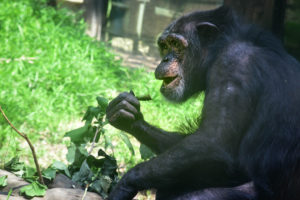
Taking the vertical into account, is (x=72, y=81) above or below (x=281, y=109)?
below

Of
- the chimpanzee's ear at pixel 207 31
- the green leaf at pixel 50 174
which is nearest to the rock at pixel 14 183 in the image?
the green leaf at pixel 50 174

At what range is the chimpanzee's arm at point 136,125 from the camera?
379cm

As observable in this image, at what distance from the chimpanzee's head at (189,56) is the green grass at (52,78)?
1.23 meters

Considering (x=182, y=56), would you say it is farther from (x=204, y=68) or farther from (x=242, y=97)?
(x=242, y=97)

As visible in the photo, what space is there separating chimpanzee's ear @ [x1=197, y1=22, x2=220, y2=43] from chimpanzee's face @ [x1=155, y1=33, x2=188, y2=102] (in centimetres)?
16

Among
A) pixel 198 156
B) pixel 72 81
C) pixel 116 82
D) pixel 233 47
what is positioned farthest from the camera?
pixel 116 82

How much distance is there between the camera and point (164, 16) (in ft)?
35.1

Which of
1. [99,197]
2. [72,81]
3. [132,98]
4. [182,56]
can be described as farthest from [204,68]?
[72,81]

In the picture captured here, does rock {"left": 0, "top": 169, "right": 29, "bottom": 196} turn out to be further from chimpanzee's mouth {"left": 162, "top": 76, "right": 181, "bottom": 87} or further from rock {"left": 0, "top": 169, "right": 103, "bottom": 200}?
chimpanzee's mouth {"left": 162, "top": 76, "right": 181, "bottom": 87}

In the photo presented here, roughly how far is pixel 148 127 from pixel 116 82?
3709 millimetres

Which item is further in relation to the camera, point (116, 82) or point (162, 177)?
point (116, 82)

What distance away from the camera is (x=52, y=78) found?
687cm

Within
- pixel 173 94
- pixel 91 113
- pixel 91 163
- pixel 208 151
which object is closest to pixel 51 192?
pixel 91 163

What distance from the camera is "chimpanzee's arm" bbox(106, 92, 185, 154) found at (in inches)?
149
